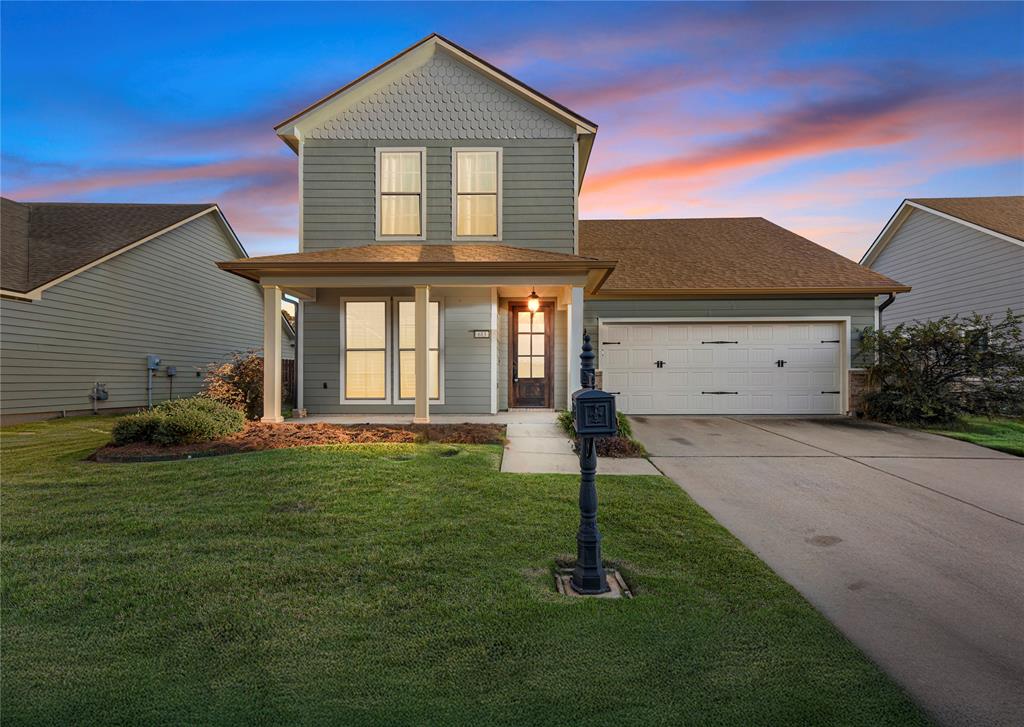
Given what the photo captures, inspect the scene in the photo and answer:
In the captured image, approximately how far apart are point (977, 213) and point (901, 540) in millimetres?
15876

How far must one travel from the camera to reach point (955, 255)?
1473 cm

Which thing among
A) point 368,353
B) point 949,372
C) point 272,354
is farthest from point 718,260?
point 272,354

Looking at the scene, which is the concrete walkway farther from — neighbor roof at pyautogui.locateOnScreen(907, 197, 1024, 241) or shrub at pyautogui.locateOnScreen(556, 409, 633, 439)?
neighbor roof at pyautogui.locateOnScreen(907, 197, 1024, 241)

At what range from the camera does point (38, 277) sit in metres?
11.4

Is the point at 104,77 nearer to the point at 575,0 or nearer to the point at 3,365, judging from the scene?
the point at 3,365

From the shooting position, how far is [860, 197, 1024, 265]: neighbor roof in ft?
44.0

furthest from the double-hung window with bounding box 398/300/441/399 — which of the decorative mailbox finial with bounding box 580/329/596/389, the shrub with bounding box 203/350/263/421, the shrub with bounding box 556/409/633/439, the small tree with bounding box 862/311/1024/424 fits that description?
the small tree with bounding box 862/311/1024/424

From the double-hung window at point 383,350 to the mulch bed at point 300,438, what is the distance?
170 centimetres

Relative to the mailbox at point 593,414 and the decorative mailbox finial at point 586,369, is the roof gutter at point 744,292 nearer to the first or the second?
the decorative mailbox finial at point 586,369

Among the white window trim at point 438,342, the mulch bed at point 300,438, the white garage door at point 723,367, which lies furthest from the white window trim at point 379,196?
the white garage door at point 723,367

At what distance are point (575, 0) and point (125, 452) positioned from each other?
31.2 feet

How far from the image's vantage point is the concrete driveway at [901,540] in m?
2.43

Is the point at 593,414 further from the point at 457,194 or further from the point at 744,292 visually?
the point at 744,292

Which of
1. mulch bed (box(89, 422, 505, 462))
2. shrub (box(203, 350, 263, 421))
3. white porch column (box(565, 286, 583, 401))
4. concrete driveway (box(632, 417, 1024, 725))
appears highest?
white porch column (box(565, 286, 583, 401))
